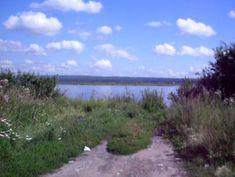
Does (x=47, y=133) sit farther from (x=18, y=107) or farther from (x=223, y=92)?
(x=223, y=92)

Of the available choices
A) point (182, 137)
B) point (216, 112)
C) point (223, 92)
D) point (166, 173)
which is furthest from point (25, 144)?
point (223, 92)

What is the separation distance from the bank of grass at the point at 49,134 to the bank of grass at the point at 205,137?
1.00m

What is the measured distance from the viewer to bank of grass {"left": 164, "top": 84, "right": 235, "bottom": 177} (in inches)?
348

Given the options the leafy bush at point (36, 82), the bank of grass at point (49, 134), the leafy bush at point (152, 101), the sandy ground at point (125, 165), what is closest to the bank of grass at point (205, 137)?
the sandy ground at point (125, 165)

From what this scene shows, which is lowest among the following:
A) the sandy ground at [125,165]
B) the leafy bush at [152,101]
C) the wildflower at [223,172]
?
the sandy ground at [125,165]

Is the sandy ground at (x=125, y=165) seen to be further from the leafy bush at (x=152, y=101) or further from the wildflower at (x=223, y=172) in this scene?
the leafy bush at (x=152, y=101)

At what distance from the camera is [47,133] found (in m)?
11.4

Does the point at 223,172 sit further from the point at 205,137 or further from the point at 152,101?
the point at 152,101

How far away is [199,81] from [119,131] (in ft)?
22.0

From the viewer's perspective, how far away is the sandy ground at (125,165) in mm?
8891

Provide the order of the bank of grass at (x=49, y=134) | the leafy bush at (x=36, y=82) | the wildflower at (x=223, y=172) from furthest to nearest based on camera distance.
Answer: the leafy bush at (x=36, y=82)
the bank of grass at (x=49, y=134)
the wildflower at (x=223, y=172)

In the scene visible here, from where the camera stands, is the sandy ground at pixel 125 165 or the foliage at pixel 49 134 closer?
the sandy ground at pixel 125 165

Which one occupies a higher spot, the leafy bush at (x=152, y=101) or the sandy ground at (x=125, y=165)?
the leafy bush at (x=152, y=101)

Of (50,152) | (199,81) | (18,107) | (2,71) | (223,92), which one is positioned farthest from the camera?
(2,71)
